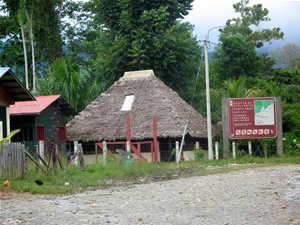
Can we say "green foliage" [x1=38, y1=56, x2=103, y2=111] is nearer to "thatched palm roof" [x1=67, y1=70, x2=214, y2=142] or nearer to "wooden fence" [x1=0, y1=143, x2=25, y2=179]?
"thatched palm roof" [x1=67, y1=70, x2=214, y2=142]

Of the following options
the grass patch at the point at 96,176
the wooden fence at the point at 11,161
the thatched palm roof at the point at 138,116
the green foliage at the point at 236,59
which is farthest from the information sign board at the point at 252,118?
the green foliage at the point at 236,59

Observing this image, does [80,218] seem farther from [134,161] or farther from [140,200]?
[134,161]

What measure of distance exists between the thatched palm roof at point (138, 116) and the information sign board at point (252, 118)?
2483mm

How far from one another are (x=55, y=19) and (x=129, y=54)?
10111mm

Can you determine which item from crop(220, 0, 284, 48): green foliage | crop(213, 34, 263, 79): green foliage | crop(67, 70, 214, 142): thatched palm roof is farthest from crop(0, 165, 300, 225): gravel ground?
crop(220, 0, 284, 48): green foliage

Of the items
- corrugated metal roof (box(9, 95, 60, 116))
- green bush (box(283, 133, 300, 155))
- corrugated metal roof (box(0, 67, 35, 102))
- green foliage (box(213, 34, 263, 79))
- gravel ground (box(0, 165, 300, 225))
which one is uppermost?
green foliage (box(213, 34, 263, 79))

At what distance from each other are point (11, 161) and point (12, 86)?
627 cm

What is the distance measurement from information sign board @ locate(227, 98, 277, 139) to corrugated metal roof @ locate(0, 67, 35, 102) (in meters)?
10.7

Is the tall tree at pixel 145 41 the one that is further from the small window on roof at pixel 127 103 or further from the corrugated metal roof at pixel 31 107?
the corrugated metal roof at pixel 31 107

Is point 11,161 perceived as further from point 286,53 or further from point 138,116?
point 286,53

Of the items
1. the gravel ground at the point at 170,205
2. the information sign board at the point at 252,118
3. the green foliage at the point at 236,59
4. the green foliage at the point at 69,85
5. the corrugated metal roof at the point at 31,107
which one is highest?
the green foliage at the point at 236,59

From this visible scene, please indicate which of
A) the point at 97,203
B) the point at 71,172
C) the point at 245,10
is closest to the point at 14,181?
the point at 71,172

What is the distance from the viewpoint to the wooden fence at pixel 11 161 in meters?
14.5

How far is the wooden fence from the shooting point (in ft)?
47.4
